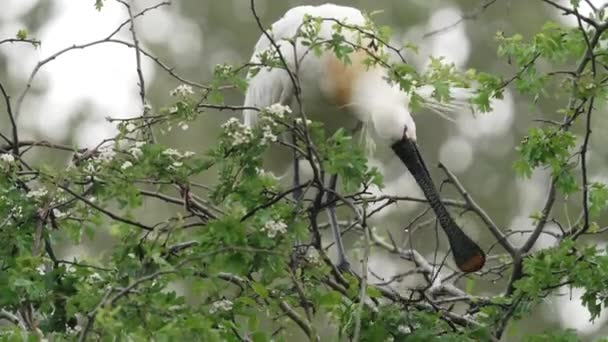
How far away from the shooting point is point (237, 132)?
3381 millimetres

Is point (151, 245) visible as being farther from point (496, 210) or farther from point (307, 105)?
point (496, 210)

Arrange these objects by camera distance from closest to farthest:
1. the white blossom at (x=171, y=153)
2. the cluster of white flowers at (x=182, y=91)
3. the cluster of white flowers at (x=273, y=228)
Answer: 1. the cluster of white flowers at (x=273, y=228)
2. the white blossom at (x=171, y=153)
3. the cluster of white flowers at (x=182, y=91)

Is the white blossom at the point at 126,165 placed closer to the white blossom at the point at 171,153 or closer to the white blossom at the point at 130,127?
the white blossom at the point at 171,153

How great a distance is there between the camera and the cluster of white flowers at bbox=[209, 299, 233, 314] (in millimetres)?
3477

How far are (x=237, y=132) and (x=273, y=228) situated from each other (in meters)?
0.25

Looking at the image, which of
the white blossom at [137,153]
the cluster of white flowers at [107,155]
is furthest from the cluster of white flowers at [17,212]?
the white blossom at [137,153]

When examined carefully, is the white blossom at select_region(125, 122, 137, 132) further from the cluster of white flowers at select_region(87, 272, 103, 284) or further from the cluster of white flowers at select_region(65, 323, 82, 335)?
the cluster of white flowers at select_region(65, 323, 82, 335)

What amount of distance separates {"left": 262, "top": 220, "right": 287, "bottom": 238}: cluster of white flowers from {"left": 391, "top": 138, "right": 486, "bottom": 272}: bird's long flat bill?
133 cm

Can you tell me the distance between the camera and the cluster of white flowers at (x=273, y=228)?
10.8ft

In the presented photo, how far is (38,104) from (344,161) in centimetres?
1049

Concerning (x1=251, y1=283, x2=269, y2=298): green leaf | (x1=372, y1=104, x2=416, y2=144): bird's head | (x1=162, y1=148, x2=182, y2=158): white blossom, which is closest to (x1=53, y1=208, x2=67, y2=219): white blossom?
(x1=162, y1=148, x2=182, y2=158): white blossom

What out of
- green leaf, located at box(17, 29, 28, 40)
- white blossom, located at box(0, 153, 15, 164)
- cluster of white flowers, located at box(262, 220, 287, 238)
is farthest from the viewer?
green leaf, located at box(17, 29, 28, 40)

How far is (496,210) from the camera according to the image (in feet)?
42.7

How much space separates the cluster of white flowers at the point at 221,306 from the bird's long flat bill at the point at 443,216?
1219 mm
